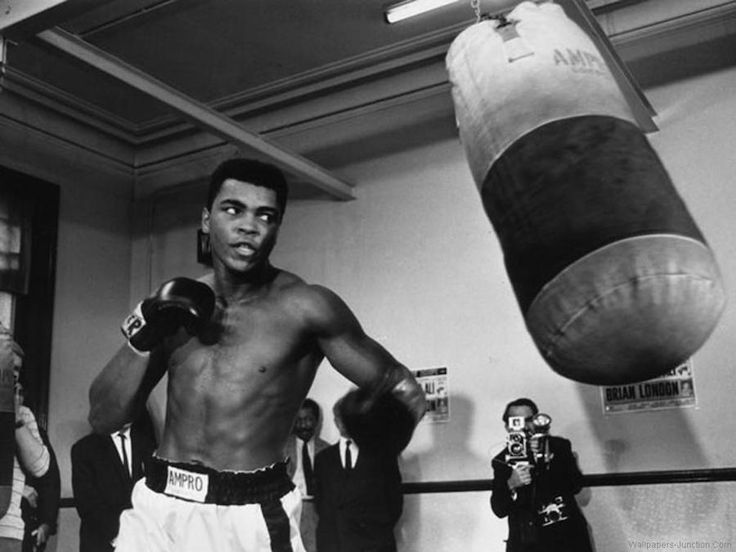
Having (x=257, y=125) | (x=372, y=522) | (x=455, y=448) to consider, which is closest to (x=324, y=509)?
(x=372, y=522)

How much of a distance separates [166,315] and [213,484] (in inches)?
17.9

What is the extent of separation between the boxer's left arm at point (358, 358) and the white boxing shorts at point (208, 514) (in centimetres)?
35

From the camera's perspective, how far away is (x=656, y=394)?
4711mm

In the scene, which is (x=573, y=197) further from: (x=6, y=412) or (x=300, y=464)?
(x=300, y=464)

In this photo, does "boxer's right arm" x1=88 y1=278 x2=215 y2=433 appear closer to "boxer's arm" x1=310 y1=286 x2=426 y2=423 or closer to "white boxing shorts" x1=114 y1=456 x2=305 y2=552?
"white boxing shorts" x1=114 y1=456 x2=305 y2=552

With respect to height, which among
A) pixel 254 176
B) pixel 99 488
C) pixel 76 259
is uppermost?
A: pixel 76 259

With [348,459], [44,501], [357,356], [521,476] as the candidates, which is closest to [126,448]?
[44,501]

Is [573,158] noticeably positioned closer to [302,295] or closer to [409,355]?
Result: [302,295]

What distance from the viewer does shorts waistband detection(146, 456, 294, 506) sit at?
7.36ft

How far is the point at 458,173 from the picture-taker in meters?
5.55

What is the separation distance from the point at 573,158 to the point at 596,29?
194cm

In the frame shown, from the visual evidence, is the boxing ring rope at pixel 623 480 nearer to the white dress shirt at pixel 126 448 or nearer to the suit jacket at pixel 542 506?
the suit jacket at pixel 542 506

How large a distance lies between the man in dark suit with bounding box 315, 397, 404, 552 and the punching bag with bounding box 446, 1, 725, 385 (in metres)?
3.16

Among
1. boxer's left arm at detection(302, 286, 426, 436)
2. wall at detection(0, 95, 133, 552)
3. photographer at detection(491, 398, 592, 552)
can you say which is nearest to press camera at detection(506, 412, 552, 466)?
photographer at detection(491, 398, 592, 552)
